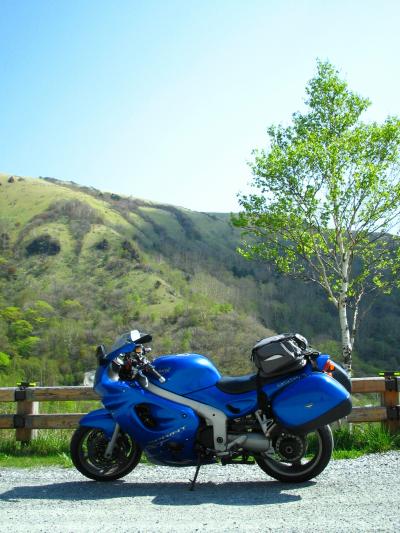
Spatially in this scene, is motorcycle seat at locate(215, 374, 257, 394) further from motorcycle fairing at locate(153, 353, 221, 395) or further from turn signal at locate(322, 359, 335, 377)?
turn signal at locate(322, 359, 335, 377)

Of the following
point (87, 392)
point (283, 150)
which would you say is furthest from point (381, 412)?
point (283, 150)

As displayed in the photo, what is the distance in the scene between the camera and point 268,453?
5863 millimetres

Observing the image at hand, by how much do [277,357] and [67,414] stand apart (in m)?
4.16

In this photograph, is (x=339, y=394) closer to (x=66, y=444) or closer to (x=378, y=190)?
(x=66, y=444)

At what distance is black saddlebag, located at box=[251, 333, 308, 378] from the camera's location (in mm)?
5938

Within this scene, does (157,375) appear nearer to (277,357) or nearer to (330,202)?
(277,357)

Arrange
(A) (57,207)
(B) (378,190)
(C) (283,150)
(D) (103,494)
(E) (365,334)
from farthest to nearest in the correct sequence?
(A) (57,207), (E) (365,334), (C) (283,150), (B) (378,190), (D) (103,494)

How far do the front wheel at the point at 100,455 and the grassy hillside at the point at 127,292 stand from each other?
5925 centimetres

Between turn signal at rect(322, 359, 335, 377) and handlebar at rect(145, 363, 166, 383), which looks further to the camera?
handlebar at rect(145, 363, 166, 383)

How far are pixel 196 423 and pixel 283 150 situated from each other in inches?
621

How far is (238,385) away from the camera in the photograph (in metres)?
5.99

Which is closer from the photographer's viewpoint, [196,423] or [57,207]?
[196,423]

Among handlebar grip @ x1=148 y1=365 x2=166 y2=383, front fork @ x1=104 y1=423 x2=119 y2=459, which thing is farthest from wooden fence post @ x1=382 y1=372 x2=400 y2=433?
front fork @ x1=104 y1=423 x2=119 y2=459

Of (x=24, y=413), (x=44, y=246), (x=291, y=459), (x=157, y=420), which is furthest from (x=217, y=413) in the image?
(x=44, y=246)
